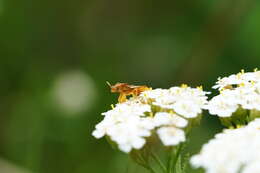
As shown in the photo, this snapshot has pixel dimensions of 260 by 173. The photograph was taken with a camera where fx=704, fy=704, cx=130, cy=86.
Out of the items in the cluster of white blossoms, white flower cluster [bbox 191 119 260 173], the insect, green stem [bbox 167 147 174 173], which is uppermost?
the insect

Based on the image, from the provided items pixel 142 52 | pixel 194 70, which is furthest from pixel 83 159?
pixel 142 52

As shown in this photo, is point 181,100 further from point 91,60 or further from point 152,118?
point 91,60

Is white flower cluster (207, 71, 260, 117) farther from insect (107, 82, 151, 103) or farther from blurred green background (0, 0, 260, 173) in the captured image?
blurred green background (0, 0, 260, 173)

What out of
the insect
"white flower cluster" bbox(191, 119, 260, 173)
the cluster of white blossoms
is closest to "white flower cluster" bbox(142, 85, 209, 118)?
A: the cluster of white blossoms

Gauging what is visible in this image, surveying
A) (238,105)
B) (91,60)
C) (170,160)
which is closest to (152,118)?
(170,160)

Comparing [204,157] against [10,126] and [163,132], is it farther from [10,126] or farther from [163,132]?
[10,126]

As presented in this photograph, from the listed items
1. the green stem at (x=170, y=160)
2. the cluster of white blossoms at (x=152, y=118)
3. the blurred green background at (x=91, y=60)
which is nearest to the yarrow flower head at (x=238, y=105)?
the cluster of white blossoms at (x=152, y=118)

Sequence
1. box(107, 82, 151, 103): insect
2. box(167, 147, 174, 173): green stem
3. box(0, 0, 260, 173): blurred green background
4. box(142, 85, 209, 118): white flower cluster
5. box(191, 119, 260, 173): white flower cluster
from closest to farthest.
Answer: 1. box(191, 119, 260, 173): white flower cluster
2. box(167, 147, 174, 173): green stem
3. box(142, 85, 209, 118): white flower cluster
4. box(107, 82, 151, 103): insect
5. box(0, 0, 260, 173): blurred green background

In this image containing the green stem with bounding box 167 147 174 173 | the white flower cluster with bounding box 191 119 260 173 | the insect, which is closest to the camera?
the white flower cluster with bounding box 191 119 260 173

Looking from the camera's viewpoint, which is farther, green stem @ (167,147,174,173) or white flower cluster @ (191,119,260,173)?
green stem @ (167,147,174,173)
